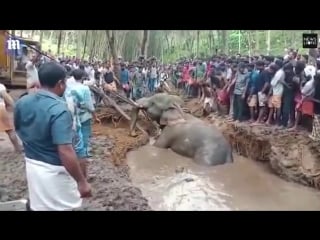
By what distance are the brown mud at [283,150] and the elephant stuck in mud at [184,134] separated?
485 mm

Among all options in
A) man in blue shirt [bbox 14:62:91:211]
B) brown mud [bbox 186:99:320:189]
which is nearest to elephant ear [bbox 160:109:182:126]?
brown mud [bbox 186:99:320:189]

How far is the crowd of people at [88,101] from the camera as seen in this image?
3.08m

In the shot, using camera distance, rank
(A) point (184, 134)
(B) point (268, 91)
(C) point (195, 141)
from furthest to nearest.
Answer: (B) point (268, 91) → (A) point (184, 134) → (C) point (195, 141)

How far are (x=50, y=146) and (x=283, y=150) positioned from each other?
549cm

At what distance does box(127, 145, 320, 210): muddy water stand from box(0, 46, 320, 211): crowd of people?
1.04 meters

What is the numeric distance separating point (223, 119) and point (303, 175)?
183 inches

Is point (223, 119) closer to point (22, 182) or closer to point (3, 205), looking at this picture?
point (22, 182)

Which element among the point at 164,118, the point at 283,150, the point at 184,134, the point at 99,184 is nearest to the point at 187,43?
the point at 164,118

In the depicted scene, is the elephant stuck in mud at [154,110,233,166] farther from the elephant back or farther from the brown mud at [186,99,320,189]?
the brown mud at [186,99,320,189]

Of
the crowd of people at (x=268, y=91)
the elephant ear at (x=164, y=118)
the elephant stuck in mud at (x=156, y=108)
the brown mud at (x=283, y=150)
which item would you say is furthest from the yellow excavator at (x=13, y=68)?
the brown mud at (x=283, y=150)

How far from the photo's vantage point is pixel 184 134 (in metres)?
9.77

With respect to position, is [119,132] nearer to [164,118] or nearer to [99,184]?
[164,118]

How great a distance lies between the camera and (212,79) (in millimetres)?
14141
